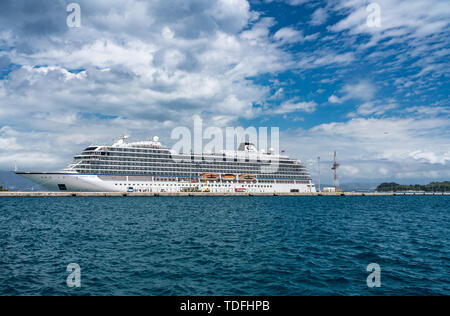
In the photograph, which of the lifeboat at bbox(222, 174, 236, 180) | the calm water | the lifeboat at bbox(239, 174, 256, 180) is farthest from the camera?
the lifeboat at bbox(239, 174, 256, 180)

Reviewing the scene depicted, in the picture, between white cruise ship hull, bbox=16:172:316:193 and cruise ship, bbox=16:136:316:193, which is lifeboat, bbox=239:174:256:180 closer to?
cruise ship, bbox=16:136:316:193

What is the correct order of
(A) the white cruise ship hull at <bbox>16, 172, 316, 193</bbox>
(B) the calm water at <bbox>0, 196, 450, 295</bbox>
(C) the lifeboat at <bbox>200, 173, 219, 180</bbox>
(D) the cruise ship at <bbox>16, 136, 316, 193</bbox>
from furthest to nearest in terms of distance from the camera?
(C) the lifeboat at <bbox>200, 173, 219, 180</bbox>
(D) the cruise ship at <bbox>16, 136, 316, 193</bbox>
(A) the white cruise ship hull at <bbox>16, 172, 316, 193</bbox>
(B) the calm water at <bbox>0, 196, 450, 295</bbox>

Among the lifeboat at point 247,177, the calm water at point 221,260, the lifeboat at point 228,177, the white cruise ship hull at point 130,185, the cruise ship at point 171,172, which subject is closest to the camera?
the calm water at point 221,260

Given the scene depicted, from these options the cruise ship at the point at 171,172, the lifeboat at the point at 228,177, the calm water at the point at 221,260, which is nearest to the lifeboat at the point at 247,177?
the cruise ship at the point at 171,172

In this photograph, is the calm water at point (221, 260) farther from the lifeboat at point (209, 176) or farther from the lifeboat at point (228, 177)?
the lifeboat at point (228, 177)

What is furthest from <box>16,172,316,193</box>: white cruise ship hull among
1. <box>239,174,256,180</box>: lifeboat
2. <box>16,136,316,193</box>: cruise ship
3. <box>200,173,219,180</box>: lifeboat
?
<box>239,174,256,180</box>: lifeboat

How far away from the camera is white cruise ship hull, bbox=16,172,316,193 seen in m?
102

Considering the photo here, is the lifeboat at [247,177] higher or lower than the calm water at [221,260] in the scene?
higher

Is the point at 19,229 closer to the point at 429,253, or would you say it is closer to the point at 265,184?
the point at 429,253

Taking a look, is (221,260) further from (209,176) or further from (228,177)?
(228,177)

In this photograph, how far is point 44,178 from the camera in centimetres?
10131

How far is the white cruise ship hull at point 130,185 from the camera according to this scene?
335 feet

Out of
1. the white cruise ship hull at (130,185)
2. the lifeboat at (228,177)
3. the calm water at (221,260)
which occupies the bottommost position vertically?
the calm water at (221,260)

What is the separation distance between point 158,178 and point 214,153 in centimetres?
2981
